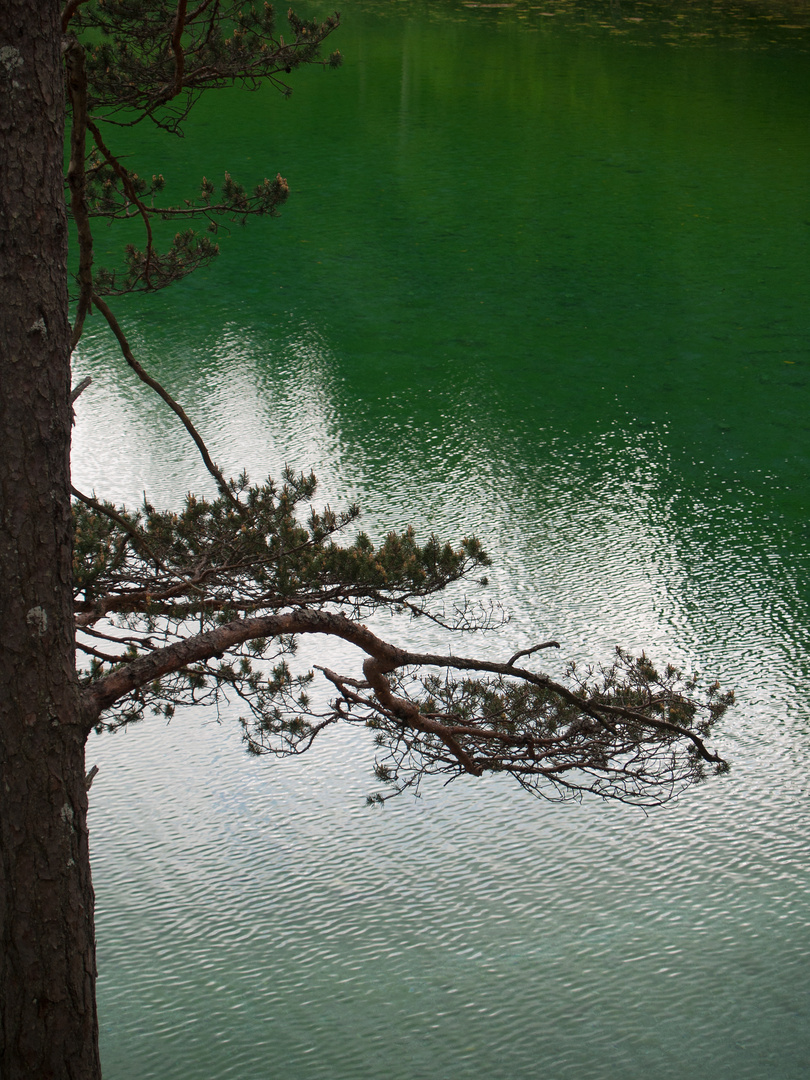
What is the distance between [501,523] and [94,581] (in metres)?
3.06

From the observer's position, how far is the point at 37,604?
1625mm

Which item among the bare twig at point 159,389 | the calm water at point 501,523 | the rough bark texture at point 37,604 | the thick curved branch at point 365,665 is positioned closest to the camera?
the rough bark texture at point 37,604

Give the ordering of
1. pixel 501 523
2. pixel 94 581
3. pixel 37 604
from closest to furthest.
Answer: pixel 37 604, pixel 94 581, pixel 501 523

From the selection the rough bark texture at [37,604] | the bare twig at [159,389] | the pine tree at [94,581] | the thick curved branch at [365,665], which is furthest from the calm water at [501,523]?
the bare twig at [159,389]

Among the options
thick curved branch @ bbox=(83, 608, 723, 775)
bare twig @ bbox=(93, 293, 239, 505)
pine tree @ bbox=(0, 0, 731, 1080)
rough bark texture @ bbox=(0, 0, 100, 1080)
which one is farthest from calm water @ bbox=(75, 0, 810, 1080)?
bare twig @ bbox=(93, 293, 239, 505)

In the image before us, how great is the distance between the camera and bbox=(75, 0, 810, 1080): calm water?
2764 mm

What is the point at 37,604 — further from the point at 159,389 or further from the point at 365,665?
the point at 365,665

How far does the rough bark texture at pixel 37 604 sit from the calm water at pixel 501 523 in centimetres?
104

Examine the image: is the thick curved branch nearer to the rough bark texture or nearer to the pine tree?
the pine tree

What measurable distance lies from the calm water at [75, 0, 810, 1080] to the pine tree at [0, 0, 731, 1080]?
0.76 meters

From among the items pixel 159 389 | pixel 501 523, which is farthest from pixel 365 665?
pixel 501 523

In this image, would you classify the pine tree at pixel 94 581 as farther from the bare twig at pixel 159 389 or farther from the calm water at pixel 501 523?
the calm water at pixel 501 523

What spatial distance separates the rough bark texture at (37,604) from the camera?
1.59m

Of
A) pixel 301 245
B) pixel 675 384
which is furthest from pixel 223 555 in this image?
pixel 301 245
